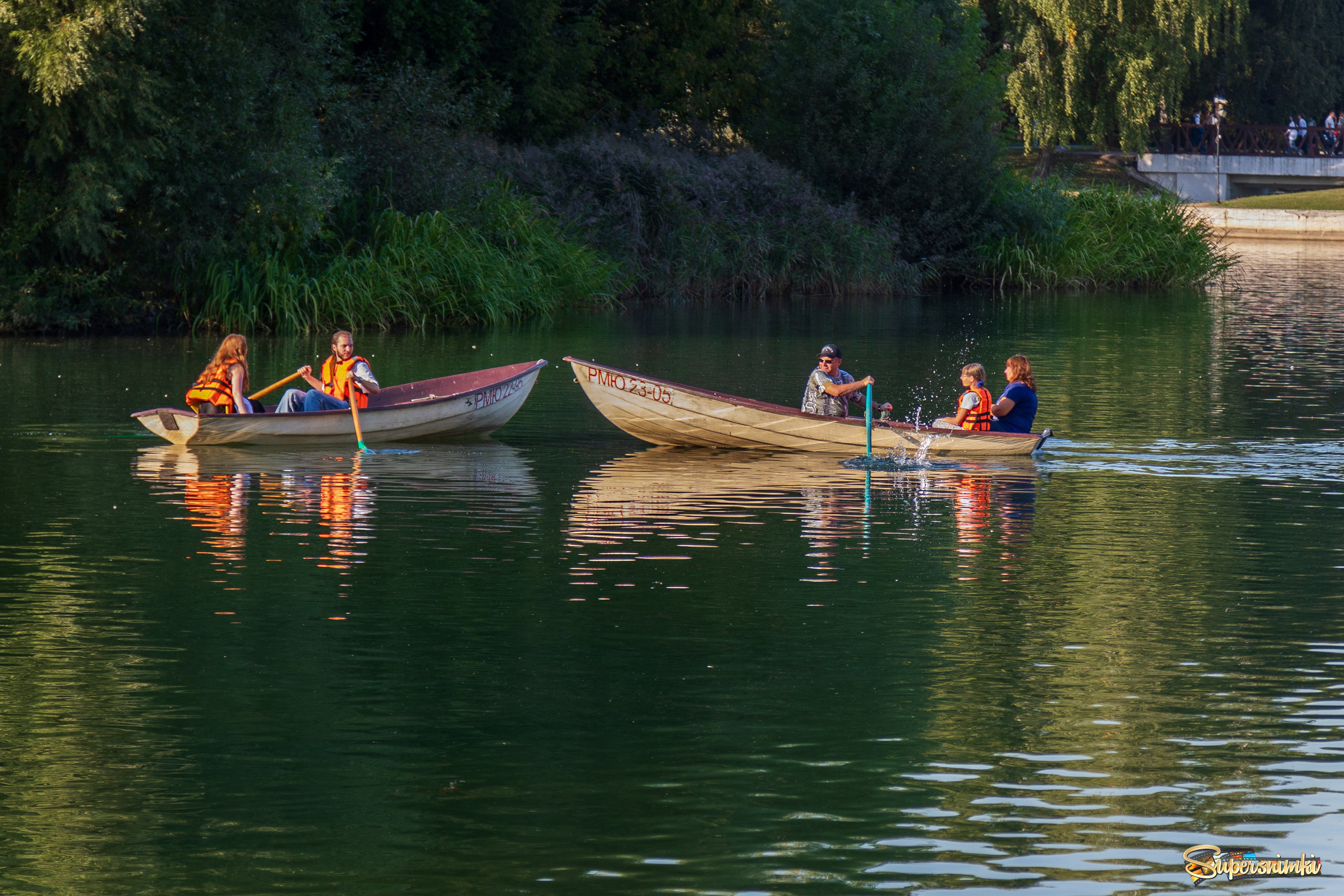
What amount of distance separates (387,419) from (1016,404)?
6.10 m

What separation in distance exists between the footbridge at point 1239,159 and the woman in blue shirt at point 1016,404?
5942cm

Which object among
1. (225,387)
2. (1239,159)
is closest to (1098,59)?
(1239,159)

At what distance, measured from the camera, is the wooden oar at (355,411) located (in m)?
17.4

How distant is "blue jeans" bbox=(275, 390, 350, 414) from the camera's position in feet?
59.5

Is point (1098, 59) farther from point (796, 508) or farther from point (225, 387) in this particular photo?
point (796, 508)

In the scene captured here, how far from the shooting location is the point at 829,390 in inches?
682

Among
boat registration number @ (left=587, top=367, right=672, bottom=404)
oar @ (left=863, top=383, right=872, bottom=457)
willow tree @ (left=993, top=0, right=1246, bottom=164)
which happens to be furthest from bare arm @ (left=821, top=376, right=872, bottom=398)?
willow tree @ (left=993, top=0, right=1246, bottom=164)

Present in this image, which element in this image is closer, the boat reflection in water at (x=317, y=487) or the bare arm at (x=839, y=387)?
the boat reflection in water at (x=317, y=487)

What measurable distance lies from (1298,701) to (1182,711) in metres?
0.61

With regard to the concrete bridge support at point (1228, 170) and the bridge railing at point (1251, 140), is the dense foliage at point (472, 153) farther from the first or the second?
the bridge railing at point (1251, 140)

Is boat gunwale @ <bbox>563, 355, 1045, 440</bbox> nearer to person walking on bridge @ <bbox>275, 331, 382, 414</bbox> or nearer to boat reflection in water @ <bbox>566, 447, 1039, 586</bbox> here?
boat reflection in water @ <bbox>566, 447, 1039, 586</bbox>

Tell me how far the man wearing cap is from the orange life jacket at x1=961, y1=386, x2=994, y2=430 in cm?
86

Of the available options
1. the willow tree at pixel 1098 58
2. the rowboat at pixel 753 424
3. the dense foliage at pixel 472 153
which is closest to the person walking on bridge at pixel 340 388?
the rowboat at pixel 753 424

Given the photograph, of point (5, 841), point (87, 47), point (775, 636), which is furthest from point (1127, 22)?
point (5, 841)
